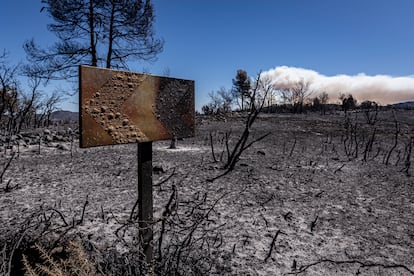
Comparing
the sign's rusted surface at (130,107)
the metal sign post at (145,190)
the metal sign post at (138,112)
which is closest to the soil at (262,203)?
the metal sign post at (145,190)

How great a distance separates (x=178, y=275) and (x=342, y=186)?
3061 mm

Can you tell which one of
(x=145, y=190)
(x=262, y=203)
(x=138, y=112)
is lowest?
(x=262, y=203)

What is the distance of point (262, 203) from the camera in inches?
127

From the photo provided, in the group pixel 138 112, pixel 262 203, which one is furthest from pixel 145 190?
pixel 262 203

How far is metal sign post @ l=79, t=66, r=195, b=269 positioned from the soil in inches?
15.6

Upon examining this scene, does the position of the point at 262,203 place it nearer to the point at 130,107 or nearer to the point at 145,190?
the point at 145,190

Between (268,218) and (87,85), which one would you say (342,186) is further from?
(87,85)

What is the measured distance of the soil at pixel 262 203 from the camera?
7.32ft

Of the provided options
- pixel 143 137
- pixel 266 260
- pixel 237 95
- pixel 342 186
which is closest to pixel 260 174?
pixel 342 186

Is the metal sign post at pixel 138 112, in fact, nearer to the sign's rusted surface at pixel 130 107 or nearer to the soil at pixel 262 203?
the sign's rusted surface at pixel 130 107

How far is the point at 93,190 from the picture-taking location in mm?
3418

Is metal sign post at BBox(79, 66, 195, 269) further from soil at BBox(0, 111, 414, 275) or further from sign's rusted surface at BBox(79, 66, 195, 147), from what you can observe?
soil at BBox(0, 111, 414, 275)

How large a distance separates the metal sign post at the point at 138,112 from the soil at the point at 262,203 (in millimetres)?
396

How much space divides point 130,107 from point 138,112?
54 mm
